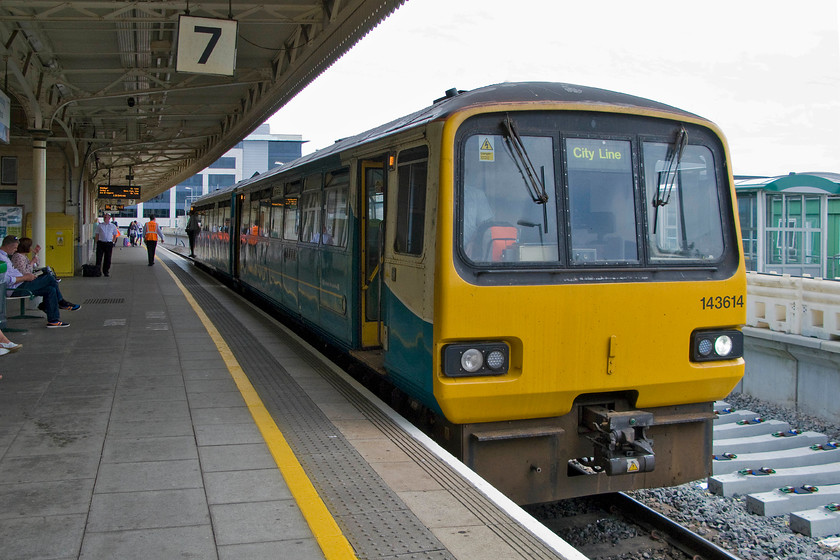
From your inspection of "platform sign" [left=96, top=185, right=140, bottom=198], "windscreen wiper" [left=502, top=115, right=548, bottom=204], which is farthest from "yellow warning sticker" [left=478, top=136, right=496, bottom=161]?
"platform sign" [left=96, top=185, right=140, bottom=198]

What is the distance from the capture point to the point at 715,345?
218 inches

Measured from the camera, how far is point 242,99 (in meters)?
20.4

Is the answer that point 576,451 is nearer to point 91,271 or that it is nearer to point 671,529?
point 671,529

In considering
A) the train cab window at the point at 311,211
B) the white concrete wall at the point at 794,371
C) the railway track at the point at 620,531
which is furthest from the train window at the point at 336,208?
the white concrete wall at the point at 794,371

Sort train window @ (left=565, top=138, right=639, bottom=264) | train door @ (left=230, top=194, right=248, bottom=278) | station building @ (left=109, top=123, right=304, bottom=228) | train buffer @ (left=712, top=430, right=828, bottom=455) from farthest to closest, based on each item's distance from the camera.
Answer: station building @ (left=109, top=123, right=304, bottom=228), train door @ (left=230, top=194, right=248, bottom=278), train buffer @ (left=712, top=430, right=828, bottom=455), train window @ (left=565, top=138, right=639, bottom=264)

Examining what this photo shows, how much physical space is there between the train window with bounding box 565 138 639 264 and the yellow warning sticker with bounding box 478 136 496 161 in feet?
1.78

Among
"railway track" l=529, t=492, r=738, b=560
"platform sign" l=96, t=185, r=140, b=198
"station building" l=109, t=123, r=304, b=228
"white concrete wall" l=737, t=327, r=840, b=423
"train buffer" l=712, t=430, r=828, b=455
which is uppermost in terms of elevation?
"station building" l=109, t=123, r=304, b=228

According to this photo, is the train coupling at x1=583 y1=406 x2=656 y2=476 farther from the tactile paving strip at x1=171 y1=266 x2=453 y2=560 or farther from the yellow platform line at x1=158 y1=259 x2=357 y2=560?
the yellow platform line at x1=158 y1=259 x2=357 y2=560

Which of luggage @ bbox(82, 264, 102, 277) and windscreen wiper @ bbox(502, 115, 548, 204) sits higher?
windscreen wiper @ bbox(502, 115, 548, 204)

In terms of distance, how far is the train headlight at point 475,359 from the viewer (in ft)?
16.1

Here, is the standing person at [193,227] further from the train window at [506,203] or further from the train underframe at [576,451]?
the train underframe at [576,451]

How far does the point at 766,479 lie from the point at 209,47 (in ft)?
27.4

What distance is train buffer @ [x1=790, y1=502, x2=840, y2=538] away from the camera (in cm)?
614

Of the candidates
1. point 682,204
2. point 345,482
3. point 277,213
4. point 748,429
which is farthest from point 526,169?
point 277,213
